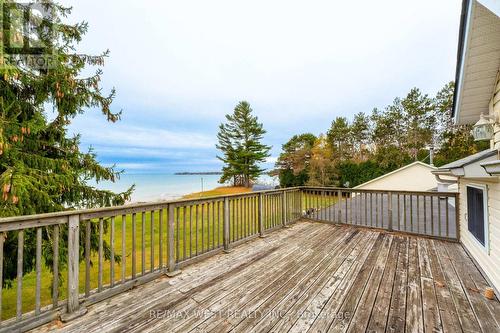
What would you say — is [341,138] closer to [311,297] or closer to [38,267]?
[311,297]

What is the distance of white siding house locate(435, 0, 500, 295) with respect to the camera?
2273 millimetres

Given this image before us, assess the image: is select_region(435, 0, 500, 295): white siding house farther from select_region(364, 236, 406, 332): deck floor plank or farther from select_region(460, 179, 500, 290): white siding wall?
select_region(364, 236, 406, 332): deck floor plank

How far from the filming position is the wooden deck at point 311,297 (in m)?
1.79

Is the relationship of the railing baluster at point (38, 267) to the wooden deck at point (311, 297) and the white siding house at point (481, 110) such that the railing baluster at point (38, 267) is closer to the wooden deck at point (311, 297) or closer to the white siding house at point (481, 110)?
the wooden deck at point (311, 297)

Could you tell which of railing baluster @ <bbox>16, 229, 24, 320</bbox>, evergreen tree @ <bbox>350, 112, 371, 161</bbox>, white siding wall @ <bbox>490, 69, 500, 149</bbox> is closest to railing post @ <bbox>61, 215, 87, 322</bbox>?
railing baluster @ <bbox>16, 229, 24, 320</bbox>

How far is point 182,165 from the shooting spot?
153 feet

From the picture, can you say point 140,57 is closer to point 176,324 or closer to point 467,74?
point 176,324

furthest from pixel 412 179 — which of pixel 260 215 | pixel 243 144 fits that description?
pixel 243 144

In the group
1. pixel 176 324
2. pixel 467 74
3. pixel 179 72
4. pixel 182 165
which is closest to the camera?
pixel 176 324

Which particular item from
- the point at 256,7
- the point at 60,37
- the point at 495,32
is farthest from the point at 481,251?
the point at 256,7

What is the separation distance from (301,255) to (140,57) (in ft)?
24.1

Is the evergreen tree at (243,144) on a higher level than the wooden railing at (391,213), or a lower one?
higher

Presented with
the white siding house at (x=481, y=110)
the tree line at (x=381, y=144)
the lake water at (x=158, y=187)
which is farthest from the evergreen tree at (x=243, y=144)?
the white siding house at (x=481, y=110)

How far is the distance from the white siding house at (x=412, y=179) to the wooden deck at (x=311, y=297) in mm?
10271
